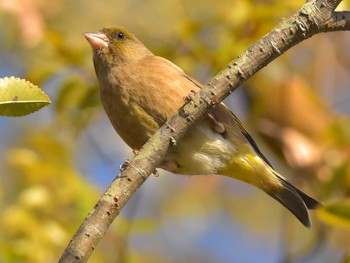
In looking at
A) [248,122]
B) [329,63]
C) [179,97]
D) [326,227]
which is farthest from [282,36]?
[329,63]

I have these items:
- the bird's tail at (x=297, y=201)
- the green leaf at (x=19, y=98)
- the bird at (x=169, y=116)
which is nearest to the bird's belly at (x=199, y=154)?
the bird at (x=169, y=116)

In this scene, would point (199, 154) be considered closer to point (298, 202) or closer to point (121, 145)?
point (298, 202)

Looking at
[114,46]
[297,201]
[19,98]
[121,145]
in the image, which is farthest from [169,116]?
[121,145]

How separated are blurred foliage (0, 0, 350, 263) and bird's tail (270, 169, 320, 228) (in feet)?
0.39

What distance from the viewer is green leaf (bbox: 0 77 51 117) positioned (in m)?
2.53

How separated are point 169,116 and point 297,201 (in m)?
0.88

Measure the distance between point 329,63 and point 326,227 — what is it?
2.24 metres

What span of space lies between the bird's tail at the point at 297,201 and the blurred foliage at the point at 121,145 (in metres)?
0.12

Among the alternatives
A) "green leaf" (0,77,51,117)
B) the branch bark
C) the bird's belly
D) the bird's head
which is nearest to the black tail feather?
the bird's belly

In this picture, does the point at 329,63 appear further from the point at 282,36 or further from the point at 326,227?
the point at 282,36

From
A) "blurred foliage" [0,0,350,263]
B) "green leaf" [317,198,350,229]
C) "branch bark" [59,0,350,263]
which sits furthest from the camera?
"blurred foliage" [0,0,350,263]

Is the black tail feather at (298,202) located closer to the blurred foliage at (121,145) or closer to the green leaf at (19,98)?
the blurred foliage at (121,145)

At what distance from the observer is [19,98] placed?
2568 mm

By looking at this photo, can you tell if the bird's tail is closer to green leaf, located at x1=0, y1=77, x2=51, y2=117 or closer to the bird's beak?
the bird's beak
